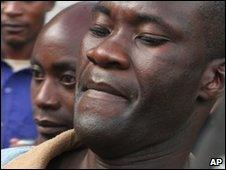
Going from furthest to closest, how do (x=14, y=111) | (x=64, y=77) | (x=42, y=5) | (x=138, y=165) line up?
(x=42, y=5) → (x=14, y=111) → (x=64, y=77) → (x=138, y=165)

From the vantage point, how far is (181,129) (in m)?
2.06

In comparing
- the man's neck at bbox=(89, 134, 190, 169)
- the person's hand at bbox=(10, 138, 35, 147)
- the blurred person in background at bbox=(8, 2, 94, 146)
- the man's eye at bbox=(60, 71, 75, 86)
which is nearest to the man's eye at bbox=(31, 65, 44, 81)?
the blurred person in background at bbox=(8, 2, 94, 146)

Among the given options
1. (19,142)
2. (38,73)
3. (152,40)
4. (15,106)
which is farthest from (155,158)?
(15,106)

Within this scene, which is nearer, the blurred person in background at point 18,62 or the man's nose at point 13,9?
the blurred person in background at point 18,62

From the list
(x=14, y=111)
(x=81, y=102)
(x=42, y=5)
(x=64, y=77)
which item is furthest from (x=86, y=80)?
(x=42, y=5)

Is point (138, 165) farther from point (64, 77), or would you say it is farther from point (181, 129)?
point (64, 77)

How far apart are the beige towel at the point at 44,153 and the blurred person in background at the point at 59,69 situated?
0.71 m

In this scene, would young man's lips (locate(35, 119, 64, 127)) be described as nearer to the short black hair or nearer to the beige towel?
the beige towel

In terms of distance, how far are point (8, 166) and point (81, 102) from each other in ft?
1.24

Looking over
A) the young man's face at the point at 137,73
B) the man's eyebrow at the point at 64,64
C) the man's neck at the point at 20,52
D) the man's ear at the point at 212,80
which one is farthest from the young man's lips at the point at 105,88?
the man's neck at the point at 20,52

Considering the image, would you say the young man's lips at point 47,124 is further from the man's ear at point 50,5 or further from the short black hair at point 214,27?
the man's ear at point 50,5

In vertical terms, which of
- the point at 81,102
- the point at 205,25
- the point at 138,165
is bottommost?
the point at 138,165

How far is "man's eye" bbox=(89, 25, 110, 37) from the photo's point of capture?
198cm

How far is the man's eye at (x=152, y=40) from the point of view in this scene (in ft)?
6.28
